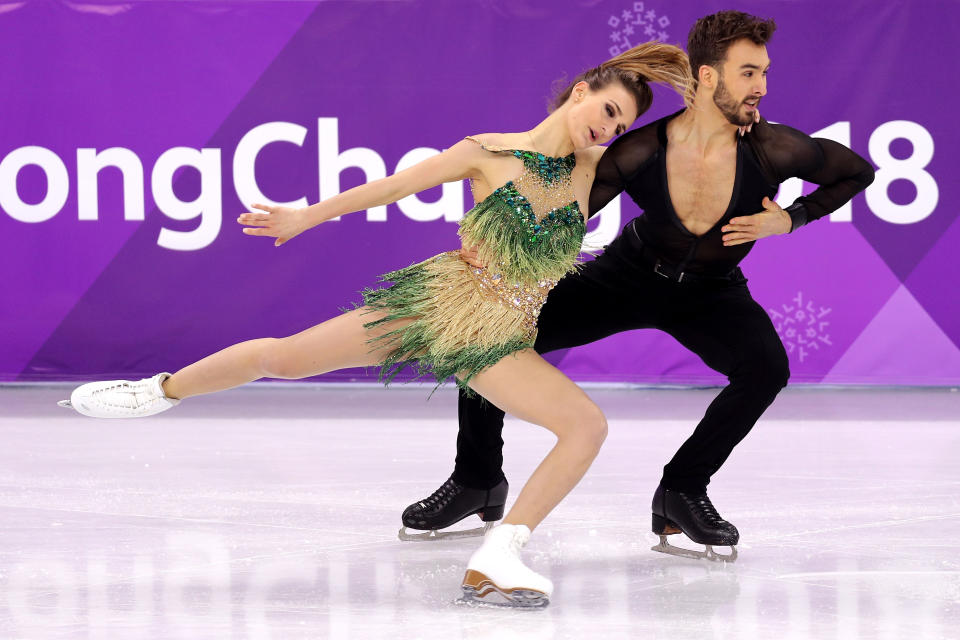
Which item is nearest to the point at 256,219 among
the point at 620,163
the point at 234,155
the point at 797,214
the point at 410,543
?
the point at 620,163

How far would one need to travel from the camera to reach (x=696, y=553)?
342 cm

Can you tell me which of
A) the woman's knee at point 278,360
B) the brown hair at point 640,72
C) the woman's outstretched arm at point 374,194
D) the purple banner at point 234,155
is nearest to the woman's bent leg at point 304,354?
the woman's knee at point 278,360

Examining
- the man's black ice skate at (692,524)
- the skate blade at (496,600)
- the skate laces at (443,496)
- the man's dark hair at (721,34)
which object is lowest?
the skate blade at (496,600)

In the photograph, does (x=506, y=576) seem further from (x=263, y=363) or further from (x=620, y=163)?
(x=620, y=163)

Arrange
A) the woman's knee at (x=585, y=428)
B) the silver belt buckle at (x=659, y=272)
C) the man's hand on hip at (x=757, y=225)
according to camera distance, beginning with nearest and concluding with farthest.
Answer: the woman's knee at (x=585, y=428) → the man's hand on hip at (x=757, y=225) → the silver belt buckle at (x=659, y=272)

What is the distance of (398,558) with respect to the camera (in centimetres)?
338

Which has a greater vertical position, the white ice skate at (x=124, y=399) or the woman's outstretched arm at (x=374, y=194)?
the woman's outstretched arm at (x=374, y=194)

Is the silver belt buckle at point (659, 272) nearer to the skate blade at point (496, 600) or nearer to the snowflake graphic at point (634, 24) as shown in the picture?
the skate blade at point (496, 600)

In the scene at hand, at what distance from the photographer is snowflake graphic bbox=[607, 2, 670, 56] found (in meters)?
6.27

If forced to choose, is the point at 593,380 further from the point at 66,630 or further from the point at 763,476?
the point at 66,630

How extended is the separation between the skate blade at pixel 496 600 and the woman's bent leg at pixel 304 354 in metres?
0.60

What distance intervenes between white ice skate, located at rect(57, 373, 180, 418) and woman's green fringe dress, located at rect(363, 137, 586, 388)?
62 centimetres

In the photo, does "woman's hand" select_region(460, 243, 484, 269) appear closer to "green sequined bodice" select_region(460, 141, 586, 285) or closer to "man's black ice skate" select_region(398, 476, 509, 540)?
"green sequined bodice" select_region(460, 141, 586, 285)

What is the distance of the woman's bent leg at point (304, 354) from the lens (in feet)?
10.1
